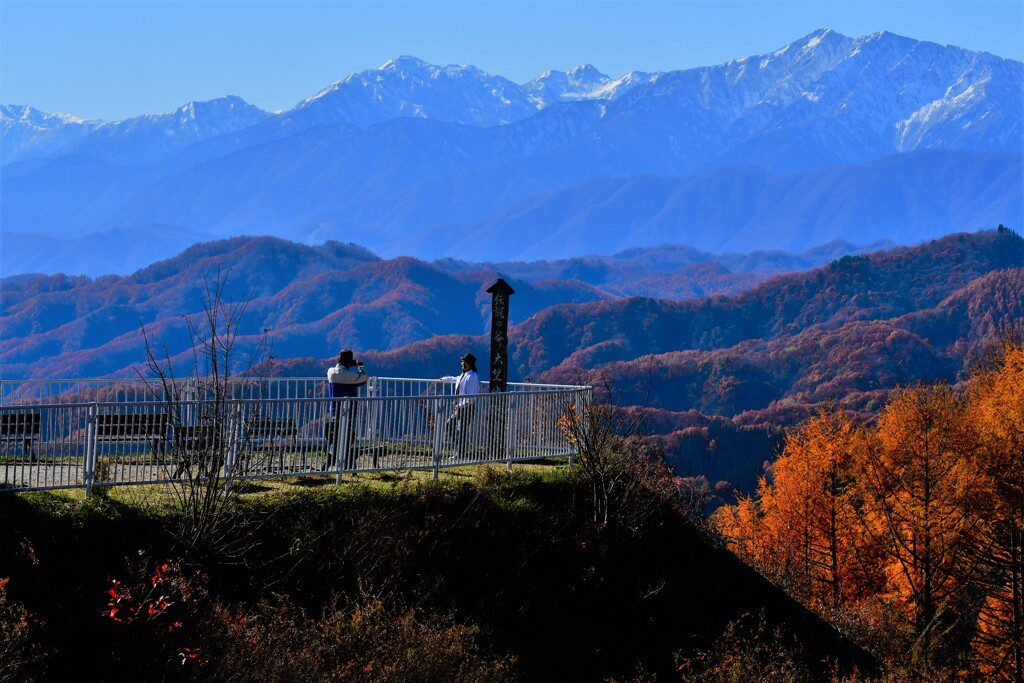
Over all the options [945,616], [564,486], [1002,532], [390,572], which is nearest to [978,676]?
[1002,532]

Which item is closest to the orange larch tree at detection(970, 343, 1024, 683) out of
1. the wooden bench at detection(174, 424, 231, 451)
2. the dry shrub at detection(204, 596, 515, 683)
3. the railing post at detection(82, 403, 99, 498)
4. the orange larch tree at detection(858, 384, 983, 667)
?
the orange larch tree at detection(858, 384, 983, 667)

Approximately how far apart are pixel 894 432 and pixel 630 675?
3459 cm

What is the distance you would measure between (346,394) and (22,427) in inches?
200

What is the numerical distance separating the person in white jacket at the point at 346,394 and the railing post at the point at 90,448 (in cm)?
360

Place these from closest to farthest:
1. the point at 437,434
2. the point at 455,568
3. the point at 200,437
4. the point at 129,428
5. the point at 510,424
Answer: the point at 200,437 → the point at 129,428 → the point at 455,568 → the point at 437,434 → the point at 510,424

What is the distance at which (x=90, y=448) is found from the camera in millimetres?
16594

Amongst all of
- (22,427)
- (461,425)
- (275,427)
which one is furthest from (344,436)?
(22,427)

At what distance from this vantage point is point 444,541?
18984 millimetres

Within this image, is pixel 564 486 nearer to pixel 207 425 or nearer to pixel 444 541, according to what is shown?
pixel 444 541

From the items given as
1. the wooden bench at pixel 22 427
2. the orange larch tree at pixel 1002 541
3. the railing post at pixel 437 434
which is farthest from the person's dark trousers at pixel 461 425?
the orange larch tree at pixel 1002 541

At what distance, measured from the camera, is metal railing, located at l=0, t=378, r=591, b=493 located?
53.9 feet

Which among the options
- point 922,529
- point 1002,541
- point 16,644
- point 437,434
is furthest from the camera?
point 922,529

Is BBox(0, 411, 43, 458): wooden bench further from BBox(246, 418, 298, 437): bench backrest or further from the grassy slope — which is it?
BBox(246, 418, 298, 437): bench backrest

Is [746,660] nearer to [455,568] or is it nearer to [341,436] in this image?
[455,568]
